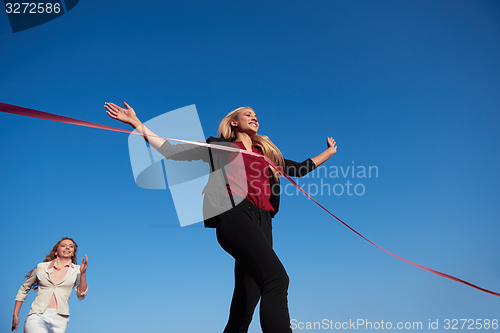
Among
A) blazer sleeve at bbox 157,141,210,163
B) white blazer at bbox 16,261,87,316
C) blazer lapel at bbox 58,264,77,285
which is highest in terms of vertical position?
blazer sleeve at bbox 157,141,210,163

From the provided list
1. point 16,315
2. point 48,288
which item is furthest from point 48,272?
point 16,315

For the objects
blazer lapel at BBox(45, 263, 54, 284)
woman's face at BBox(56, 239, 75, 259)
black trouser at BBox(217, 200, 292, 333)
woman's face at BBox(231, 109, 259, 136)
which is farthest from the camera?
woman's face at BBox(56, 239, 75, 259)

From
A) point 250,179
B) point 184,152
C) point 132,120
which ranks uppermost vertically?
point 132,120

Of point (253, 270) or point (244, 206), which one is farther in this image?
point (244, 206)

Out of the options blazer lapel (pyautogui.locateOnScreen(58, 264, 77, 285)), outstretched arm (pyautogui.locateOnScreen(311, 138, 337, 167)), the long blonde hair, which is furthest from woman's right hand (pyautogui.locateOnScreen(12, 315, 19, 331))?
outstretched arm (pyautogui.locateOnScreen(311, 138, 337, 167))

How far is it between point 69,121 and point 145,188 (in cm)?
127

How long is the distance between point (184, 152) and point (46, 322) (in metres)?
3.14

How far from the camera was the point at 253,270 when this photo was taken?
2.55m

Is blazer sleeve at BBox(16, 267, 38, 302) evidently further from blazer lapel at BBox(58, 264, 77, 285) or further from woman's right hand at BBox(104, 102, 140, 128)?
woman's right hand at BBox(104, 102, 140, 128)

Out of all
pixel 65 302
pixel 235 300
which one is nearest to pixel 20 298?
pixel 65 302

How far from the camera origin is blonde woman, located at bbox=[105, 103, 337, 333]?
249 cm

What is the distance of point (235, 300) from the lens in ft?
9.71

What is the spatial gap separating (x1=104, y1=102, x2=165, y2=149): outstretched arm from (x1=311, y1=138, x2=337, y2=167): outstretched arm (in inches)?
59.8

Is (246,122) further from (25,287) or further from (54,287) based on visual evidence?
(25,287)
